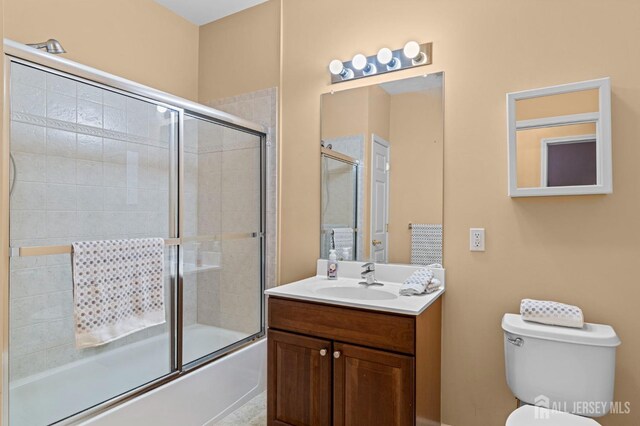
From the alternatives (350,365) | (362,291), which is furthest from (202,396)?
(362,291)

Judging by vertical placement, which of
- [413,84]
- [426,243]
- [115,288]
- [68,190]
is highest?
[413,84]

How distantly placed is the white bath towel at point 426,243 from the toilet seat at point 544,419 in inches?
30.7

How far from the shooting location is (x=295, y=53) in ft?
8.15

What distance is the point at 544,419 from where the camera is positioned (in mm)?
1367

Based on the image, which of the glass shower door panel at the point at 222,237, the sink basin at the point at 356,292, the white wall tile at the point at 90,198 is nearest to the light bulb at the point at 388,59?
the glass shower door panel at the point at 222,237

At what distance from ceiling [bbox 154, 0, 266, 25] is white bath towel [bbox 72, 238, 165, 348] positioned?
1765 millimetres

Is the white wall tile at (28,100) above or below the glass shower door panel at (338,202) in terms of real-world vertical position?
above

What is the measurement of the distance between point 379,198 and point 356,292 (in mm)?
552

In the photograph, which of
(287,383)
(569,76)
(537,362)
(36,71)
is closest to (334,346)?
(287,383)

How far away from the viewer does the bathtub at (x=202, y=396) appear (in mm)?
1766

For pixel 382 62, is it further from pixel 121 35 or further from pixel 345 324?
pixel 121 35

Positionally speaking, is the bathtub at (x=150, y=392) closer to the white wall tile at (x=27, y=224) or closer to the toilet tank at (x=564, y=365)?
the white wall tile at (x=27, y=224)

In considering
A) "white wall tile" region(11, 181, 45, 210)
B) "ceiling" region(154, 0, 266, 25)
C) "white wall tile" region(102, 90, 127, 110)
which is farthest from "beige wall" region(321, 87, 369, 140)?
"white wall tile" region(11, 181, 45, 210)

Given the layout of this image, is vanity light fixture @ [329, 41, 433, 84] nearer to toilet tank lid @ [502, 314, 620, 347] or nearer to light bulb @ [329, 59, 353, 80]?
light bulb @ [329, 59, 353, 80]
